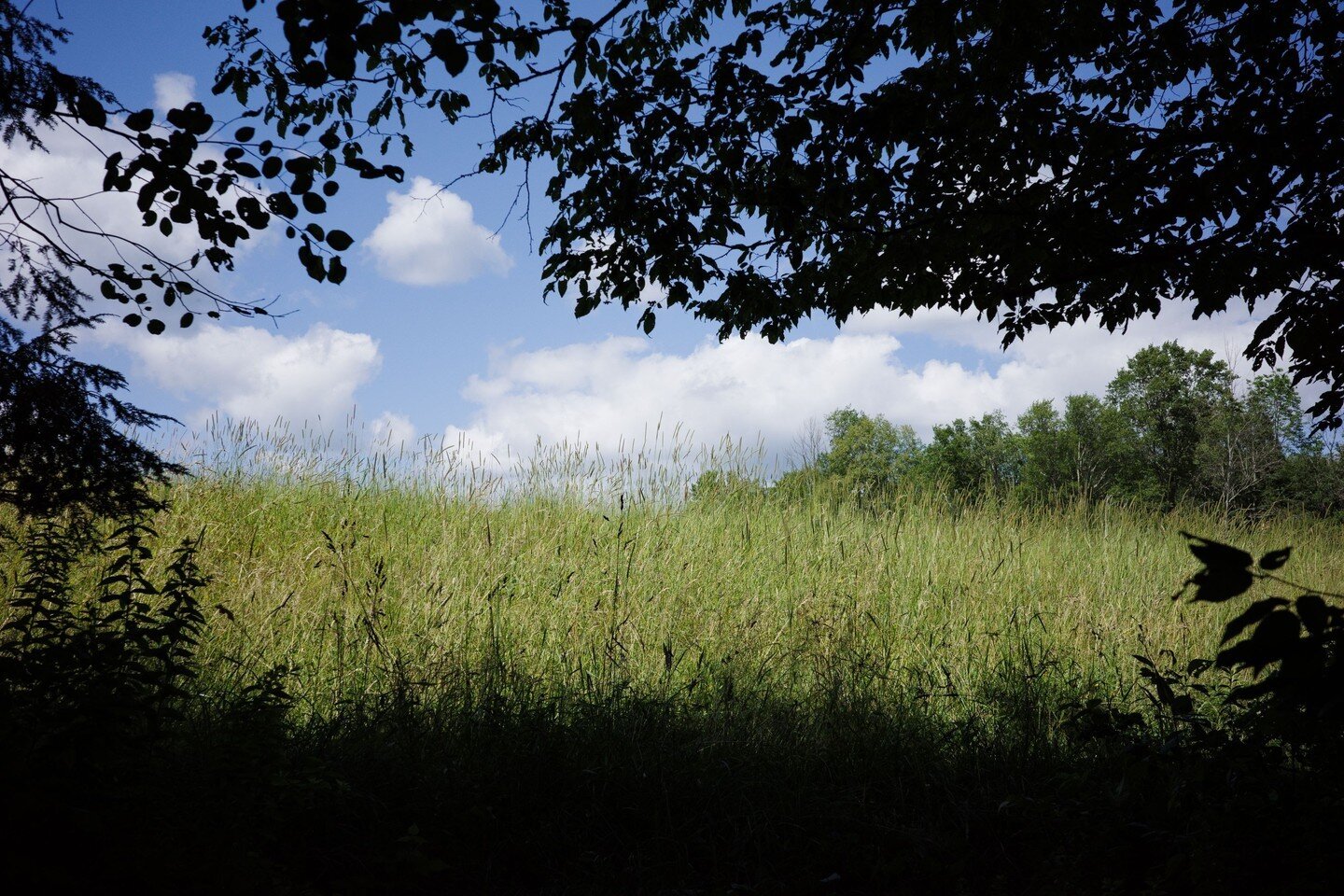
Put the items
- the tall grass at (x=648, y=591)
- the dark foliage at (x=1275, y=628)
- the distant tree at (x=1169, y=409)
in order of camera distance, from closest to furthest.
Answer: the dark foliage at (x=1275, y=628)
the tall grass at (x=648, y=591)
the distant tree at (x=1169, y=409)

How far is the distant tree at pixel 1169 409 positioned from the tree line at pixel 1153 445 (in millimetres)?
32

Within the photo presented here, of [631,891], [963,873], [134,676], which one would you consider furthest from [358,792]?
[963,873]

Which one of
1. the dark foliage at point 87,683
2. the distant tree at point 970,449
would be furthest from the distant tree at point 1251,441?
the dark foliage at point 87,683

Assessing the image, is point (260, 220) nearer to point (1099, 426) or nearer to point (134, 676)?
point (134, 676)

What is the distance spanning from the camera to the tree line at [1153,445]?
18641 mm

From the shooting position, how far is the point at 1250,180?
16.0 feet

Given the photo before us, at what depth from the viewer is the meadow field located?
2865 mm

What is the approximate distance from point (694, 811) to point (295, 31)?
318cm

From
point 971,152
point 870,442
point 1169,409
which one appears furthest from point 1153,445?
point 971,152

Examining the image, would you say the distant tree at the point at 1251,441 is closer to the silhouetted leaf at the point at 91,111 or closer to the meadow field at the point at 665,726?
the meadow field at the point at 665,726

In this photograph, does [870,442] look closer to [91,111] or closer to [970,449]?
[970,449]

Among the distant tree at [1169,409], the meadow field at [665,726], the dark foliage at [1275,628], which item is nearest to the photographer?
the dark foliage at [1275,628]

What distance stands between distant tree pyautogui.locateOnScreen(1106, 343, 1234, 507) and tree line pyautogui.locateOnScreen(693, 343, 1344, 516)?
3 centimetres

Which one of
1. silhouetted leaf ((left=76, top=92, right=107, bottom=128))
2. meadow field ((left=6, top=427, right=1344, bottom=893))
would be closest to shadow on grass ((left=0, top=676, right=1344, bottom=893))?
→ meadow field ((left=6, top=427, right=1344, bottom=893))
